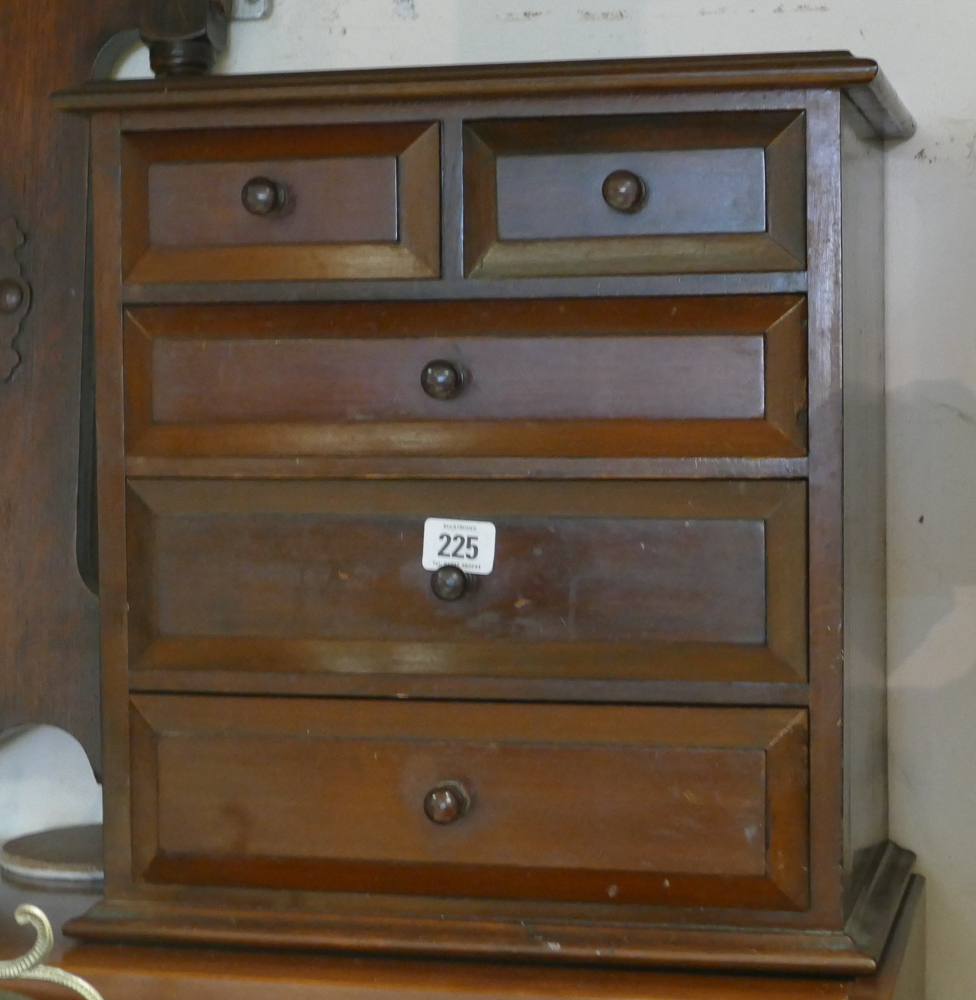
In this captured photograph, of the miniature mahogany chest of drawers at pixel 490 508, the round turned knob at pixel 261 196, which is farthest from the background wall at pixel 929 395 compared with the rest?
the round turned knob at pixel 261 196

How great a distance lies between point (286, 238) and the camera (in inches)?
47.8

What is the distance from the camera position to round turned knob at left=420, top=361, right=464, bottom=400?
117cm

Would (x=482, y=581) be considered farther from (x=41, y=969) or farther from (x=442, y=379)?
(x=41, y=969)

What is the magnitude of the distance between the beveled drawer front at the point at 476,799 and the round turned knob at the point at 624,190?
430mm

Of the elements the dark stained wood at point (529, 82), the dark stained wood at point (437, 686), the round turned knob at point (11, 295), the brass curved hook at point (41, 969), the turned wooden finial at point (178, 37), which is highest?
the turned wooden finial at point (178, 37)

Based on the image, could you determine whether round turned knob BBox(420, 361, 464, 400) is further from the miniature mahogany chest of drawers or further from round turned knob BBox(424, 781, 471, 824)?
round turned knob BBox(424, 781, 471, 824)

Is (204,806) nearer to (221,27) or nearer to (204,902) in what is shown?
(204,902)

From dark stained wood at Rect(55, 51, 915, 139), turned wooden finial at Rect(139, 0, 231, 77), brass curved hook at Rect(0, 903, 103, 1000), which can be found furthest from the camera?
turned wooden finial at Rect(139, 0, 231, 77)

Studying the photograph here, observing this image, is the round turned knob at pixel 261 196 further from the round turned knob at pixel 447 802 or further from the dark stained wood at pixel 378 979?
the dark stained wood at pixel 378 979

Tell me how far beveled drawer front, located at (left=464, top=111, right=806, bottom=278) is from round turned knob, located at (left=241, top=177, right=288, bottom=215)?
0.17m

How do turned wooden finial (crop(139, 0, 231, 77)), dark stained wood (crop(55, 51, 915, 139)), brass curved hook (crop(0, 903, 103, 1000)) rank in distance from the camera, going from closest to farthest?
brass curved hook (crop(0, 903, 103, 1000)), dark stained wood (crop(55, 51, 915, 139)), turned wooden finial (crop(139, 0, 231, 77))

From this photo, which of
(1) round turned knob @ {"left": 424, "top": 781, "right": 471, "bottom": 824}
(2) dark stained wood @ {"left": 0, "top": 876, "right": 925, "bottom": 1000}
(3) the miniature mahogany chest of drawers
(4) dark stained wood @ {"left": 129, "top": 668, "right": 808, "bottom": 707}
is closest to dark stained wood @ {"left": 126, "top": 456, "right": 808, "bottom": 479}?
(3) the miniature mahogany chest of drawers

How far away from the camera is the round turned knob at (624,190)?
3.74 feet

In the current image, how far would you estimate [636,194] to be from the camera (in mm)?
1143
